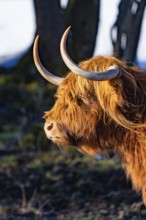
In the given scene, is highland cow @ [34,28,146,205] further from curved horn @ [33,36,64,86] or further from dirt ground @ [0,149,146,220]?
dirt ground @ [0,149,146,220]

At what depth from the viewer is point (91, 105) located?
21.1 ft

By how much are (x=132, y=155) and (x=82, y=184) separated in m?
3.29

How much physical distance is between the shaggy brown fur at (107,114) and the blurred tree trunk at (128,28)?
3861mm

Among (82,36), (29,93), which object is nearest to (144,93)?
(82,36)

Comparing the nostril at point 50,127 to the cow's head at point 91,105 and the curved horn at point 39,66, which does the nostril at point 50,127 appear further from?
the curved horn at point 39,66

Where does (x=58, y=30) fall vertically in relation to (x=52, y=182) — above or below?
above

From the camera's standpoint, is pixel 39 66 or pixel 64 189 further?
pixel 64 189

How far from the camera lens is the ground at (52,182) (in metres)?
8.81

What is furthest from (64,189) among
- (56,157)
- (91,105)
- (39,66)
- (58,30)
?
(58,30)

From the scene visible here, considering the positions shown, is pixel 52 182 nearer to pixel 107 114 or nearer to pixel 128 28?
pixel 128 28

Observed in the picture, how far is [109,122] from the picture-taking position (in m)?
6.39

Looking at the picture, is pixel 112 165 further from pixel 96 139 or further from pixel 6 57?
A: pixel 6 57

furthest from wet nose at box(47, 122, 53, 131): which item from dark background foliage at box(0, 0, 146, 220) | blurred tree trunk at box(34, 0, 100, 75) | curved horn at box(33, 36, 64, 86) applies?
blurred tree trunk at box(34, 0, 100, 75)

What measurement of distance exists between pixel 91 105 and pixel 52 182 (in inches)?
140
